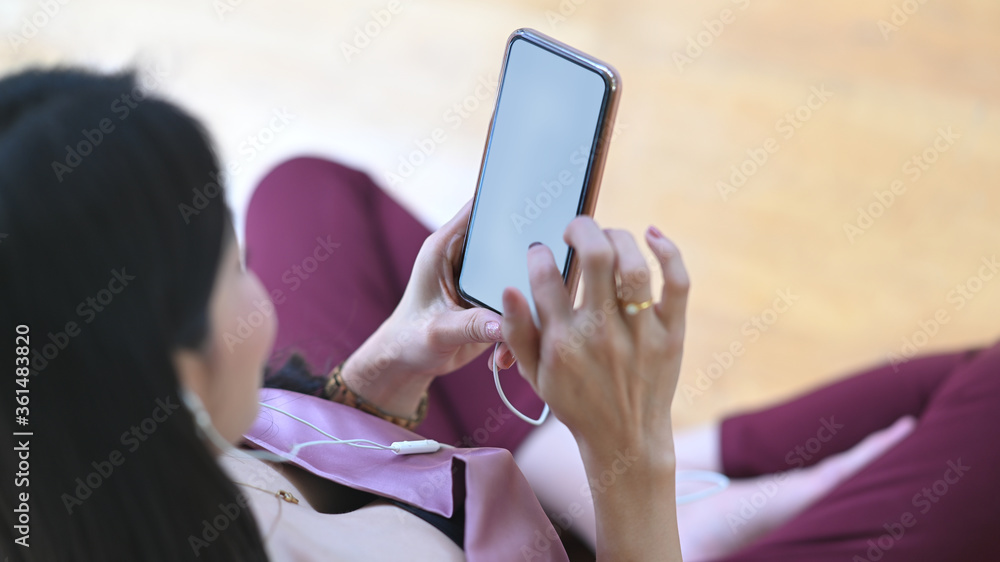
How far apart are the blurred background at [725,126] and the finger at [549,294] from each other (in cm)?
86

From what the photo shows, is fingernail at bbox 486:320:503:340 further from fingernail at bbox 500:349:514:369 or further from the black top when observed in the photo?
the black top

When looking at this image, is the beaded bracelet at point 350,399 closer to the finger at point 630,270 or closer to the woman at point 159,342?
the woman at point 159,342

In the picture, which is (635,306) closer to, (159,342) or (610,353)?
(610,353)

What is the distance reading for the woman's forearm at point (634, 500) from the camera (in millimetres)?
481

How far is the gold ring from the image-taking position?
1.39ft

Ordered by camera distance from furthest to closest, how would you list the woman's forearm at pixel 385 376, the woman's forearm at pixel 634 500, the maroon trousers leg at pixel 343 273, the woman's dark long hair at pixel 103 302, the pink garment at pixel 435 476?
the maroon trousers leg at pixel 343 273 → the woman's forearm at pixel 385 376 → the pink garment at pixel 435 476 → the woman's forearm at pixel 634 500 → the woman's dark long hair at pixel 103 302

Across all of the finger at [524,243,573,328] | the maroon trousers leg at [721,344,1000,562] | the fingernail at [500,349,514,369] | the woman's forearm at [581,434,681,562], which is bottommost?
the maroon trousers leg at [721,344,1000,562]

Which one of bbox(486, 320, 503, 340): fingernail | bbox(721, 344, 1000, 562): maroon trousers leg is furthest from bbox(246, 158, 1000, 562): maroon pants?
bbox(486, 320, 503, 340): fingernail

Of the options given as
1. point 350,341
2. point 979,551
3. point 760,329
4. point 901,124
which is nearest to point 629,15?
point 901,124

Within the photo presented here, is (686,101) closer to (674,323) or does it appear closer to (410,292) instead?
(410,292)

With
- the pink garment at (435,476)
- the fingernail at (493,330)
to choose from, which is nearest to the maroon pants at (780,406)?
the pink garment at (435,476)

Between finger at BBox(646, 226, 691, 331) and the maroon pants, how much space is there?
1.48ft

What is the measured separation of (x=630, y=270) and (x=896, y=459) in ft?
2.11

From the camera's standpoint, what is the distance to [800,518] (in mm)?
871
